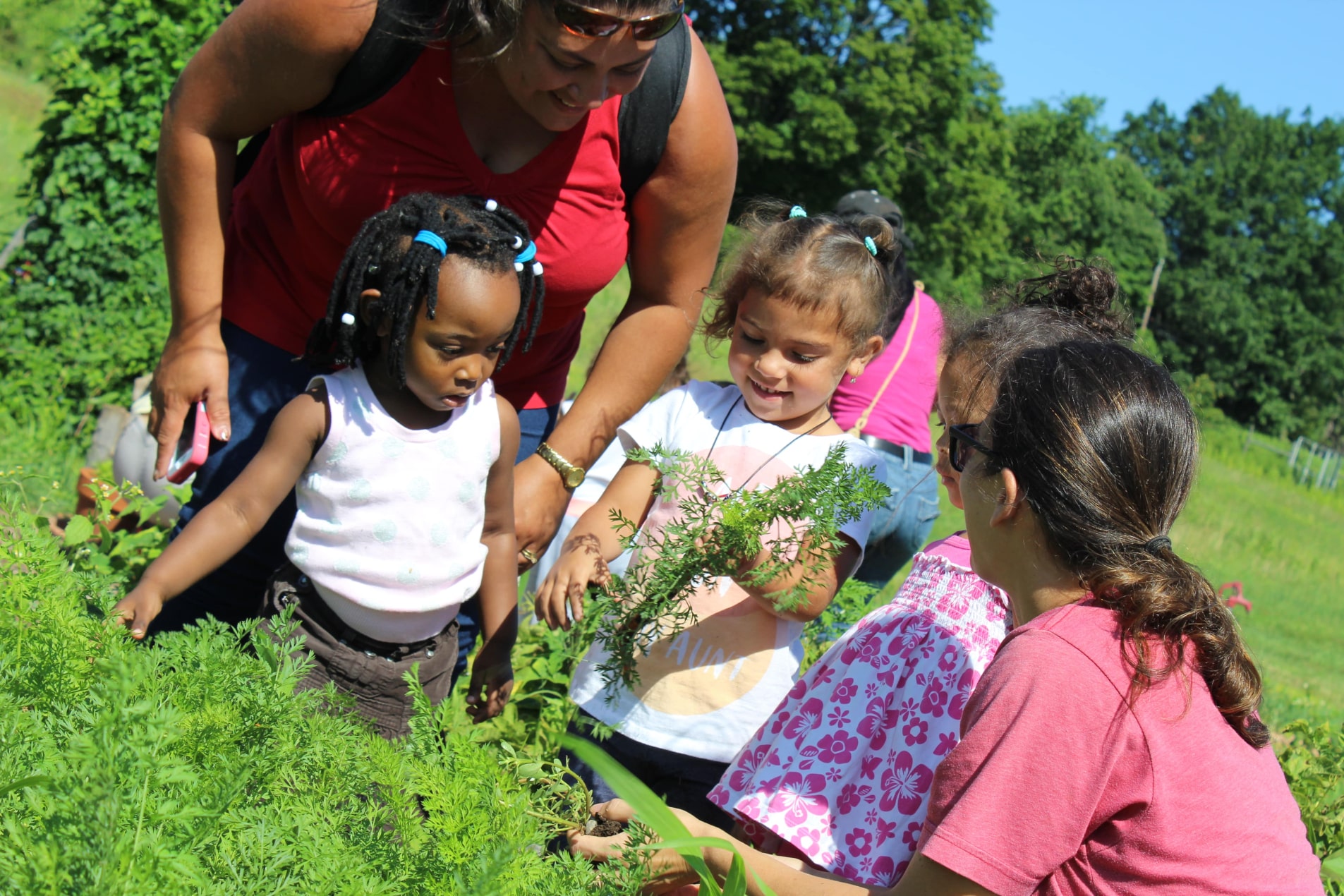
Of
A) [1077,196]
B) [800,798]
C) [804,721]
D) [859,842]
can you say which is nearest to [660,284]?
[804,721]

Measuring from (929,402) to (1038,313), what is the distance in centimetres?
226

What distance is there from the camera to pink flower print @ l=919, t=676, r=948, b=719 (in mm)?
2064

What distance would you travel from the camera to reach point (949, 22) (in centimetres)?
3062

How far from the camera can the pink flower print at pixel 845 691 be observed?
2158 mm

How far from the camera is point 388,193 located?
7.59 ft

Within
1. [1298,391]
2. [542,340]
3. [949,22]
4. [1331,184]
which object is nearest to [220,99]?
[542,340]

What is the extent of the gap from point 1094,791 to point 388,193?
5.69 ft

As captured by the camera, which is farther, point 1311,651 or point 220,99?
point 1311,651

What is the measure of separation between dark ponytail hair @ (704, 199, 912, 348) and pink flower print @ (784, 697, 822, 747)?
85cm

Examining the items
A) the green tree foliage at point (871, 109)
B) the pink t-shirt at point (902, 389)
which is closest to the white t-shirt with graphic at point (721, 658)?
the pink t-shirt at point (902, 389)

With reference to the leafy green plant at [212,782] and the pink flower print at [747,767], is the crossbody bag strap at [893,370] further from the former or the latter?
the leafy green plant at [212,782]

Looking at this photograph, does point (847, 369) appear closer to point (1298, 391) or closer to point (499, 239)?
point (499, 239)

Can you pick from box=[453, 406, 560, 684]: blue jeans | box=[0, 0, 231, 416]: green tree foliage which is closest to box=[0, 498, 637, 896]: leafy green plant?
box=[453, 406, 560, 684]: blue jeans

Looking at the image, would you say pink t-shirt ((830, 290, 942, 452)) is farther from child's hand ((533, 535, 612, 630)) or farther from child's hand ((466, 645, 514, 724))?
child's hand ((533, 535, 612, 630))
